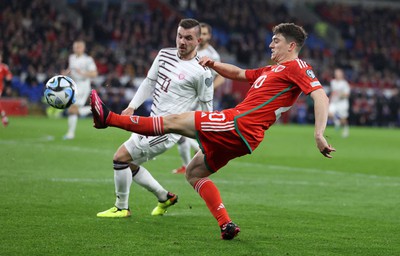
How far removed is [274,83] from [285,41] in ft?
1.55

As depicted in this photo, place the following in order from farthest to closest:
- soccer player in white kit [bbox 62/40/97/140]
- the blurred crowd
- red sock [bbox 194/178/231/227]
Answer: the blurred crowd
soccer player in white kit [bbox 62/40/97/140]
red sock [bbox 194/178/231/227]

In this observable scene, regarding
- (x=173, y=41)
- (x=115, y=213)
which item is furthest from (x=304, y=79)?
(x=173, y=41)

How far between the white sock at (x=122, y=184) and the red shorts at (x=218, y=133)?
1.55 m

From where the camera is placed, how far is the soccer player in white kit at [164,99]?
8594mm

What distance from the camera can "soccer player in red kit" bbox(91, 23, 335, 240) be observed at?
23.2 ft

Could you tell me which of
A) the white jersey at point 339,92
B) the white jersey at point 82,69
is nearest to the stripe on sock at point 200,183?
the white jersey at point 82,69

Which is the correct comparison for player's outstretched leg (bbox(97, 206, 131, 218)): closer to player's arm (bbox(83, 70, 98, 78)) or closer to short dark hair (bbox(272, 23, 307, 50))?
short dark hair (bbox(272, 23, 307, 50))

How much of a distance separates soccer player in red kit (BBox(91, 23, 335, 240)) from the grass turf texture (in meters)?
0.71

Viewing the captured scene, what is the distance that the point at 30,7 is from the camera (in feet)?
115

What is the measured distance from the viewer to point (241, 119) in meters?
7.18

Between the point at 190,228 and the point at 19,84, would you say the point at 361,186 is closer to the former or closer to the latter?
the point at 190,228

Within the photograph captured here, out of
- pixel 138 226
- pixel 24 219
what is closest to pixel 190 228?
pixel 138 226

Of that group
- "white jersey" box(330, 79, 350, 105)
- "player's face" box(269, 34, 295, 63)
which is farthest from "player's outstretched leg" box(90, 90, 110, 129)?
"white jersey" box(330, 79, 350, 105)

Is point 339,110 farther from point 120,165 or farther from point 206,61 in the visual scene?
point 206,61
